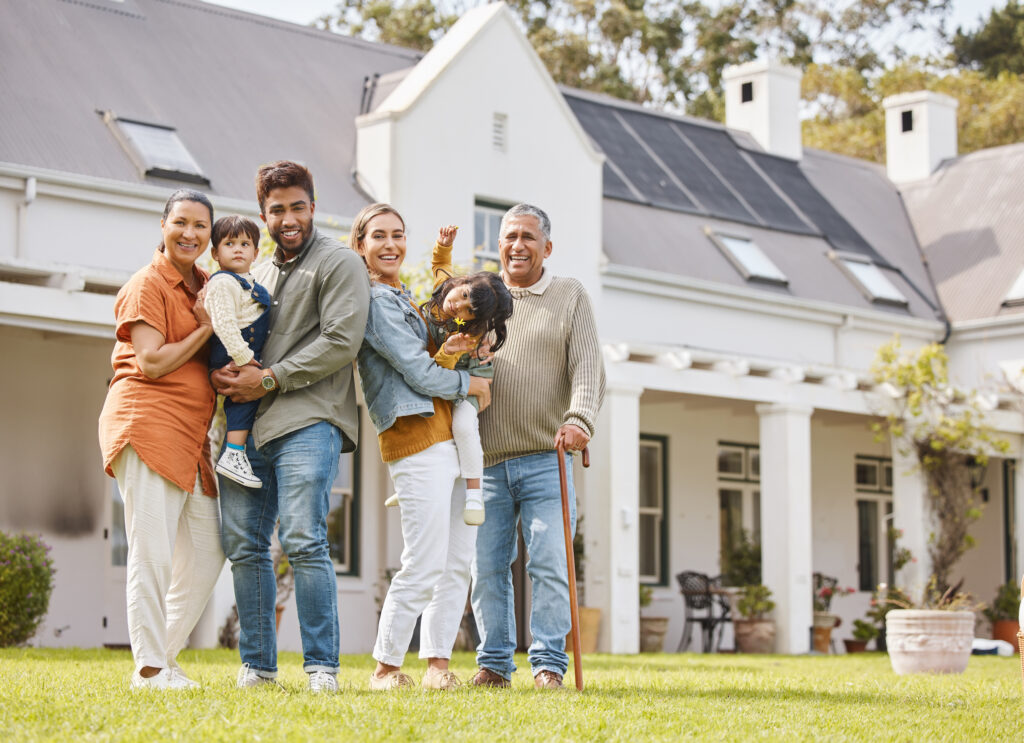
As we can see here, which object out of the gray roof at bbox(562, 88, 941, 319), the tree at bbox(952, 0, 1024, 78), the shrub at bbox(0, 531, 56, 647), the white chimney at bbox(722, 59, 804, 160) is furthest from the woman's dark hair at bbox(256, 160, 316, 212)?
the tree at bbox(952, 0, 1024, 78)

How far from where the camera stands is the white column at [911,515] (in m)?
17.3

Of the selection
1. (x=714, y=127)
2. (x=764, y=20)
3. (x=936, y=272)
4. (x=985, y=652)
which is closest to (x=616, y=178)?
(x=714, y=127)

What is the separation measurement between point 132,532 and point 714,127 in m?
17.7

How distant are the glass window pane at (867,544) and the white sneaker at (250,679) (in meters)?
15.6

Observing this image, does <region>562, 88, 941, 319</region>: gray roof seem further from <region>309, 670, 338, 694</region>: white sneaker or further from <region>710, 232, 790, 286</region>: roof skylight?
<region>309, 670, 338, 694</region>: white sneaker

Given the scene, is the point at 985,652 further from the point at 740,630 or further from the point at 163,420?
the point at 163,420

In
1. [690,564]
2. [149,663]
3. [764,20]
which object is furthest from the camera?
[764,20]

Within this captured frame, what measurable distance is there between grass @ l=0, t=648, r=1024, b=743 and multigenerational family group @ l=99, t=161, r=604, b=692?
0.30 m

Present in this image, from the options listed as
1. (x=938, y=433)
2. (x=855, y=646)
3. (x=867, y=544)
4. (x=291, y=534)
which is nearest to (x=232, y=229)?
(x=291, y=534)

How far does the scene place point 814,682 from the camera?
8125mm

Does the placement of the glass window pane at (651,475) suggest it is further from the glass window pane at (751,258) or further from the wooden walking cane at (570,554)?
the wooden walking cane at (570,554)

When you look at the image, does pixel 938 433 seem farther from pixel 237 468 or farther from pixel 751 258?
pixel 237 468

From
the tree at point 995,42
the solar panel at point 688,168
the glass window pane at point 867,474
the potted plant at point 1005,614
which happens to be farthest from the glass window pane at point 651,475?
the tree at point 995,42

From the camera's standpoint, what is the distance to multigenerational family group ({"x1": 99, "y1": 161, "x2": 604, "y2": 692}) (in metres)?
5.54
